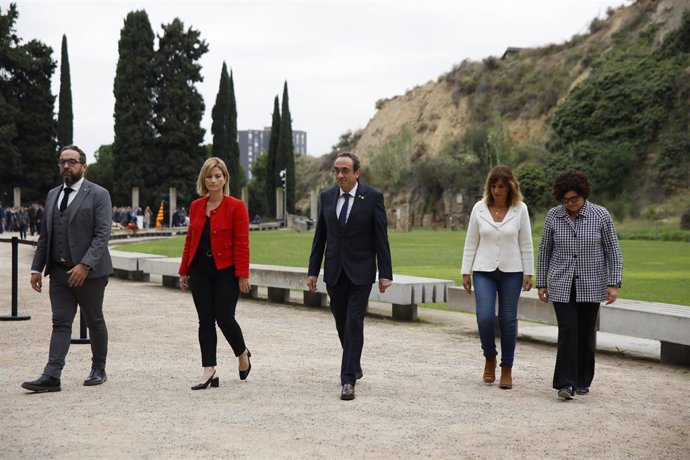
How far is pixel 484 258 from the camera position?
703 cm

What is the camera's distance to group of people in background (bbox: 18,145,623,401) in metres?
6.62

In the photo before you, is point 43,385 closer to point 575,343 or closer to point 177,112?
point 575,343

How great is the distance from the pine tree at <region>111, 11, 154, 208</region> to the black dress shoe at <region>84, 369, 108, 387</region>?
52.8 meters

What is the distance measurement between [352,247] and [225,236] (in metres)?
0.95

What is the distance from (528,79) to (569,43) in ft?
20.1

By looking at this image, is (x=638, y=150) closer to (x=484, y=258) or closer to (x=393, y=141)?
(x=393, y=141)

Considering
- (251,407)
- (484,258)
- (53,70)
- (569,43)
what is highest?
(569,43)

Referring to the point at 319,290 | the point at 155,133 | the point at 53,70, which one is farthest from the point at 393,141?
the point at 319,290

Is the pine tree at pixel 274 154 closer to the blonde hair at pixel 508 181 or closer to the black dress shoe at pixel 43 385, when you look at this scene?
the blonde hair at pixel 508 181

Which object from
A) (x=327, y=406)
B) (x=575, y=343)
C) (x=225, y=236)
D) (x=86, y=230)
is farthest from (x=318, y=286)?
(x=327, y=406)

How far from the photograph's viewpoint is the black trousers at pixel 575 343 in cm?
654

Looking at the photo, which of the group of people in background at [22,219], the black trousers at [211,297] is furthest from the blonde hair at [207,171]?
the group of people in background at [22,219]

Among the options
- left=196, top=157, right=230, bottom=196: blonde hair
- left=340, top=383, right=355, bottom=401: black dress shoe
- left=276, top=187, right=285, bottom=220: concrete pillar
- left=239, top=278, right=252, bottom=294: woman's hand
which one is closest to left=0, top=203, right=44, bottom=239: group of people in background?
left=276, top=187, right=285, bottom=220: concrete pillar

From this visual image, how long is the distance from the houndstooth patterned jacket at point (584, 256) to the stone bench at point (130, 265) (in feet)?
36.2
